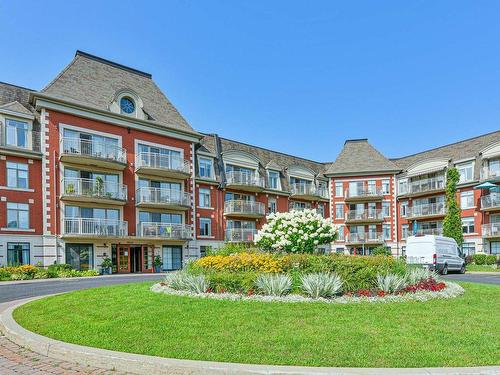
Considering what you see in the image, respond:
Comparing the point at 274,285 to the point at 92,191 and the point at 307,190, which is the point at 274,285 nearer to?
the point at 92,191

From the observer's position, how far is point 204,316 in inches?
318

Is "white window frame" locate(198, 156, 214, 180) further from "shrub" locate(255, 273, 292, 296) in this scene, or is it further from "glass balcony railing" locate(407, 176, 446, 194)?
"shrub" locate(255, 273, 292, 296)

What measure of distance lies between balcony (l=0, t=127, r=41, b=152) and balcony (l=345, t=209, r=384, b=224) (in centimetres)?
3294

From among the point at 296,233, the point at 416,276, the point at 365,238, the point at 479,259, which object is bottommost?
the point at 479,259

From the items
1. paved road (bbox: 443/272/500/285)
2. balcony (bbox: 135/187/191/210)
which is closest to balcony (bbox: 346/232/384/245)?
paved road (bbox: 443/272/500/285)

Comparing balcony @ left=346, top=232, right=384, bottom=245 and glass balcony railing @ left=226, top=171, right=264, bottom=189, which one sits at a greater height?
glass balcony railing @ left=226, top=171, right=264, bottom=189

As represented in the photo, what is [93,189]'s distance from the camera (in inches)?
1095

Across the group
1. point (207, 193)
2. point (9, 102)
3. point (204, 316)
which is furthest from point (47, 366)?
point (207, 193)

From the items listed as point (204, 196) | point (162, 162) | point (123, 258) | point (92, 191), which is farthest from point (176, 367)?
point (204, 196)

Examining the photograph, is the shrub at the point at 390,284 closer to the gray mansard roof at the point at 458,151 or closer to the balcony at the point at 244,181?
the balcony at the point at 244,181

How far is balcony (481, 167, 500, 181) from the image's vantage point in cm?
3685

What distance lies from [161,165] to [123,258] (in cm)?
784

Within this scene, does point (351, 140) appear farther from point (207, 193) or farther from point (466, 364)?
point (466, 364)

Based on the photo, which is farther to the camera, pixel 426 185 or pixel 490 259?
pixel 426 185
